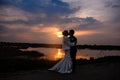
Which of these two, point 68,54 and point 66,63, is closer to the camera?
point 66,63

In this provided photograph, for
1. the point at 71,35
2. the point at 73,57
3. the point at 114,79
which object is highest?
the point at 71,35

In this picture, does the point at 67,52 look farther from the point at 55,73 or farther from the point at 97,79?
the point at 97,79

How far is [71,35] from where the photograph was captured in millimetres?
16031

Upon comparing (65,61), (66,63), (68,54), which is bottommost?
(66,63)

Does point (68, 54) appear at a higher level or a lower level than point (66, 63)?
A: higher

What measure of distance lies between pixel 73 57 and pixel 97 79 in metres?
2.72

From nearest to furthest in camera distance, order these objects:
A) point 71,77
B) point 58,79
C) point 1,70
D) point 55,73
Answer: point 58,79, point 71,77, point 55,73, point 1,70

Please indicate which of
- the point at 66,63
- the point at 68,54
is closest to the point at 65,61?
the point at 66,63

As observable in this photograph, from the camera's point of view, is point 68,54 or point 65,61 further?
point 68,54

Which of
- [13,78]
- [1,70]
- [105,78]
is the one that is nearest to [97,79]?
[105,78]

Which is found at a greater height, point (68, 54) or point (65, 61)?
point (68, 54)

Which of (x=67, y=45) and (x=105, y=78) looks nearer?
(x=105, y=78)

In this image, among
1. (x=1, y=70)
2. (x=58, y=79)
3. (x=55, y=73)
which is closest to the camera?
(x=58, y=79)

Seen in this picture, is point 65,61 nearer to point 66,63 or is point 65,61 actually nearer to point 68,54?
point 66,63
